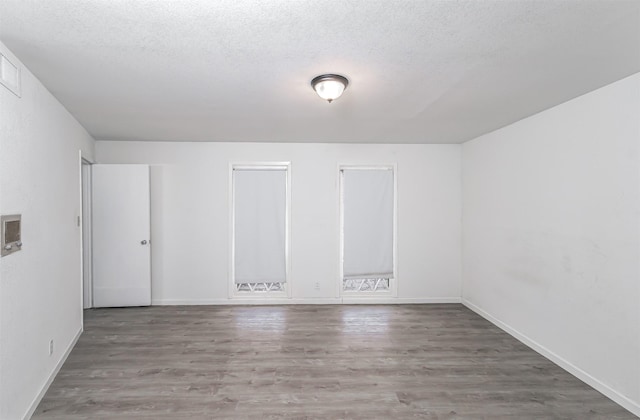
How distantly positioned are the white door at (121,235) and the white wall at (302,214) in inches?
6.8

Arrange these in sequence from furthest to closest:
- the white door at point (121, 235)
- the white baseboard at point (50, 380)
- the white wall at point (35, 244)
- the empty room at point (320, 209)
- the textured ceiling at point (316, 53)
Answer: the white door at point (121, 235) < the white baseboard at point (50, 380) < the white wall at point (35, 244) < the empty room at point (320, 209) < the textured ceiling at point (316, 53)

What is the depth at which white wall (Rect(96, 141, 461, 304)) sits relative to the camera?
458 cm

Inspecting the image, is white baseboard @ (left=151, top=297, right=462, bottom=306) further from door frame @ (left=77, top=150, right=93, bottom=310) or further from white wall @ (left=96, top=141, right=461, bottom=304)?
door frame @ (left=77, top=150, right=93, bottom=310)

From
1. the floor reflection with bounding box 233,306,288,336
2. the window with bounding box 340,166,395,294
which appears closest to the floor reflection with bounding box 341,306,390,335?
the window with bounding box 340,166,395,294

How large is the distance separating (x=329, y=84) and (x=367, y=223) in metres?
2.85

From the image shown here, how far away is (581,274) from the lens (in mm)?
2713

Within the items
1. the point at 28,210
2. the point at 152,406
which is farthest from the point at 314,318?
the point at 28,210

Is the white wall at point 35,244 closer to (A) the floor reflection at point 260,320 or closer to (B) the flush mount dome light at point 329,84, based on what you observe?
(A) the floor reflection at point 260,320

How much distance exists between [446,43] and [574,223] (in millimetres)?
2006

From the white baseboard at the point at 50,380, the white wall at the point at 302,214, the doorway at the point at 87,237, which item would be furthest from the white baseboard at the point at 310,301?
the white baseboard at the point at 50,380

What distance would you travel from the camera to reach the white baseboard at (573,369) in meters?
2.31

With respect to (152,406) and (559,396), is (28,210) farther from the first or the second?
(559,396)

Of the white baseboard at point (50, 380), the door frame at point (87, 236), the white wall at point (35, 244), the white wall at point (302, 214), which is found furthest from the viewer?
the white wall at point (302, 214)

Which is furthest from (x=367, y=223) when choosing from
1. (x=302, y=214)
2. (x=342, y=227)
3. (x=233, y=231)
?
(x=233, y=231)
